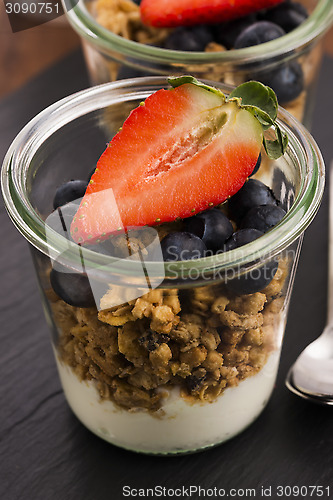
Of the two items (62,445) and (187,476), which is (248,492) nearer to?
(187,476)

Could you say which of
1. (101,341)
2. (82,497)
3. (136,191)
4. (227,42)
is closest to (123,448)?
(82,497)

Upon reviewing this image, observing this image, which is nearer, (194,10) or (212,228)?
(212,228)

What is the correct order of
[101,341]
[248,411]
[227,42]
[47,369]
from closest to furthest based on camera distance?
[101,341] < [248,411] < [47,369] < [227,42]

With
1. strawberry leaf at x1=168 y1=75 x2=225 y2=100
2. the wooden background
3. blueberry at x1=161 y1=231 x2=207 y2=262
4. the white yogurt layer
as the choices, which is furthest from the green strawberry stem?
the wooden background

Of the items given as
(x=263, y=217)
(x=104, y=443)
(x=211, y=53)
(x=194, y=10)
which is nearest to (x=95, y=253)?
(x=263, y=217)

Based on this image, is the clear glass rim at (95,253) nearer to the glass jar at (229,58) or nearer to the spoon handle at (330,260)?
the glass jar at (229,58)

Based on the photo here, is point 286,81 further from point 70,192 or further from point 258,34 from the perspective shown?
point 70,192

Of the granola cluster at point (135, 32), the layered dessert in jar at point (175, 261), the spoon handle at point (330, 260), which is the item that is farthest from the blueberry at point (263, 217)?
the granola cluster at point (135, 32)
